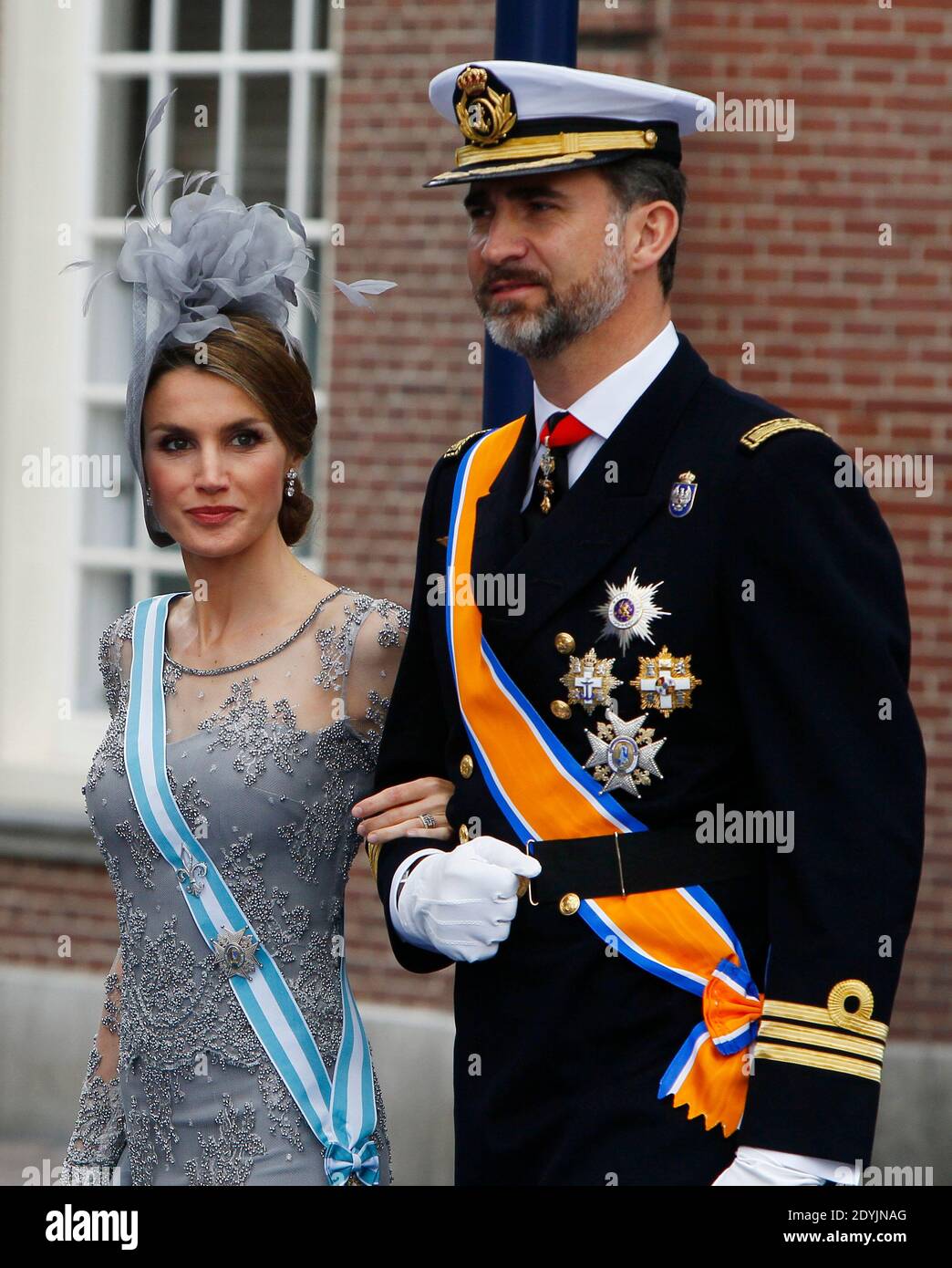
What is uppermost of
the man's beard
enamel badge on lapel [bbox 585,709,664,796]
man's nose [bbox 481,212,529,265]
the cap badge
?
the cap badge

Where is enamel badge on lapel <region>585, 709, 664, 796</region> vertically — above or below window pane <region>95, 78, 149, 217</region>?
below

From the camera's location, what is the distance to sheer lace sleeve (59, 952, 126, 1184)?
3.24 meters

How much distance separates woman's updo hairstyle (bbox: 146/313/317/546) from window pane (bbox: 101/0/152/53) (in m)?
4.26

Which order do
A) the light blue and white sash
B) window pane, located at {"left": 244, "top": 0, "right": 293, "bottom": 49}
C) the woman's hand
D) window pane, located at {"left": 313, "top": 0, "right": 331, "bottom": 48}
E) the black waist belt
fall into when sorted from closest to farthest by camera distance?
the black waist belt < the woman's hand < the light blue and white sash < window pane, located at {"left": 313, "top": 0, "right": 331, "bottom": 48} < window pane, located at {"left": 244, "top": 0, "right": 293, "bottom": 49}

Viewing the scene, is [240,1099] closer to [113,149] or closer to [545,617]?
[545,617]

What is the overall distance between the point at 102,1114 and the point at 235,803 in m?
0.66

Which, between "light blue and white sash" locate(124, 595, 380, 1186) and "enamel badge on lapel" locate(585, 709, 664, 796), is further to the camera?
"light blue and white sash" locate(124, 595, 380, 1186)

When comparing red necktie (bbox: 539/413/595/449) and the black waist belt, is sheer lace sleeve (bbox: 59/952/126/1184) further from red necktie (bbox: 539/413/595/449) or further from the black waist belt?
red necktie (bbox: 539/413/595/449)

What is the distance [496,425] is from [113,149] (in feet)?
15.4

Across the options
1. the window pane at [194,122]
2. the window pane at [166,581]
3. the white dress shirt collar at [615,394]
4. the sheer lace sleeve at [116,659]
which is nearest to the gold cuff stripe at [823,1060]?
the white dress shirt collar at [615,394]

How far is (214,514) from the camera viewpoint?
3125 mm

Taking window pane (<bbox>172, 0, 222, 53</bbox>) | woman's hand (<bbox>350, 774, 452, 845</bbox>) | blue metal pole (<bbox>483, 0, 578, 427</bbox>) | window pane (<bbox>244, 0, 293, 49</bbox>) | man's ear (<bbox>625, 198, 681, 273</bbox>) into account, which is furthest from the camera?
window pane (<bbox>172, 0, 222, 53</bbox>)

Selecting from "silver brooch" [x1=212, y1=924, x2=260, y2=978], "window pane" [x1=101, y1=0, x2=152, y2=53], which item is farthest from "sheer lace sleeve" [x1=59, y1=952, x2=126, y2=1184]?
"window pane" [x1=101, y1=0, x2=152, y2=53]

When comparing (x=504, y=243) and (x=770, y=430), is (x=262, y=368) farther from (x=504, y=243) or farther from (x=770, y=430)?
(x=770, y=430)
